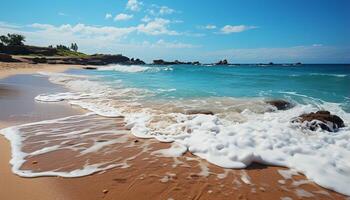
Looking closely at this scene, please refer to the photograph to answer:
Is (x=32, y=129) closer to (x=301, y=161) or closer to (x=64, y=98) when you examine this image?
(x=64, y=98)

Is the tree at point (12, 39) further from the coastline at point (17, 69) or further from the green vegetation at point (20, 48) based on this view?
the coastline at point (17, 69)

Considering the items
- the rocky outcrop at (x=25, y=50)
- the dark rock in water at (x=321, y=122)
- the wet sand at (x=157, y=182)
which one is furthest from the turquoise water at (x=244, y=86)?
the rocky outcrop at (x=25, y=50)

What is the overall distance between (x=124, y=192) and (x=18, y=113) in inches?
251

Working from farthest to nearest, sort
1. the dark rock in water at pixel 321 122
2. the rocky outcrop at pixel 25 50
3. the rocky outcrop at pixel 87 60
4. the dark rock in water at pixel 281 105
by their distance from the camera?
the rocky outcrop at pixel 25 50 < the rocky outcrop at pixel 87 60 < the dark rock in water at pixel 281 105 < the dark rock in water at pixel 321 122

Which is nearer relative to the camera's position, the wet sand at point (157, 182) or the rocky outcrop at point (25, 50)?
the wet sand at point (157, 182)

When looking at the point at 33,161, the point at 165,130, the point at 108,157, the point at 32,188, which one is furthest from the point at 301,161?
the point at 33,161

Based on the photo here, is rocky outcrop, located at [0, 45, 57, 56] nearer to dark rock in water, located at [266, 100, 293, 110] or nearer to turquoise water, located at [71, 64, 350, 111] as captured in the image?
turquoise water, located at [71, 64, 350, 111]

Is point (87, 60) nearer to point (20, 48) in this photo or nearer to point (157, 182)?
point (20, 48)

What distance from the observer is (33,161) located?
4.56m

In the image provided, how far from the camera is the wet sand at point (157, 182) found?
3.55m

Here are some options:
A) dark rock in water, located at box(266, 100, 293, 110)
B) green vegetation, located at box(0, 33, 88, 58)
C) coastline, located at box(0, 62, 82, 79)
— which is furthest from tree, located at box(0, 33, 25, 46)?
dark rock in water, located at box(266, 100, 293, 110)

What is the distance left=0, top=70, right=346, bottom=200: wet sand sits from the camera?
3549mm

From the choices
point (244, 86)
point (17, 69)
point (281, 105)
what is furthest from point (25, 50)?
point (281, 105)

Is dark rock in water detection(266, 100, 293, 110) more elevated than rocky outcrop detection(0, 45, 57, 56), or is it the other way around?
rocky outcrop detection(0, 45, 57, 56)
